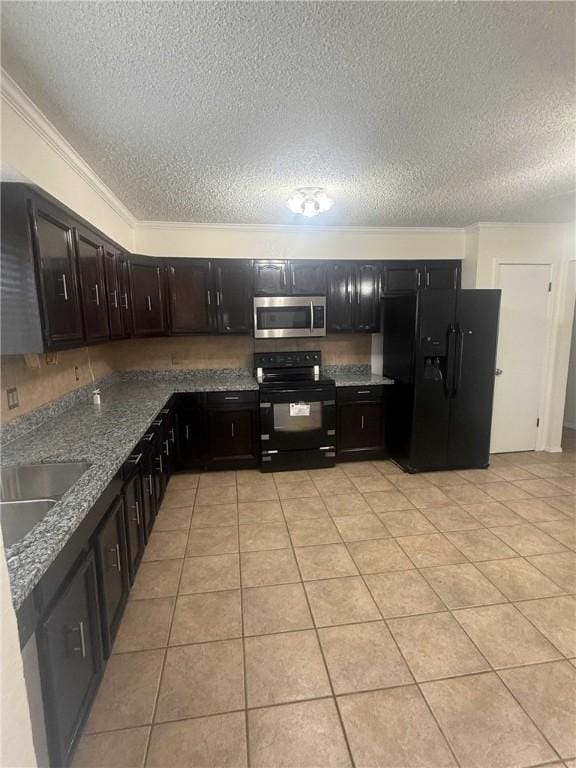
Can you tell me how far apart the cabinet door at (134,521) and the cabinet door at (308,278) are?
8.10 feet

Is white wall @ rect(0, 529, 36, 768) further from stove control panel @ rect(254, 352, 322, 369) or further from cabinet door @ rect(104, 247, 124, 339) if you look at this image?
stove control panel @ rect(254, 352, 322, 369)

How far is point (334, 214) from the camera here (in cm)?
352

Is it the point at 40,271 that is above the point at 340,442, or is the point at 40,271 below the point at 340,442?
above

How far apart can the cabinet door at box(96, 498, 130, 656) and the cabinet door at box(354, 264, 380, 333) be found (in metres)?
3.02

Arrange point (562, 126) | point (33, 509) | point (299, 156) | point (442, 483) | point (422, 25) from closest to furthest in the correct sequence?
point (422, 25) < point (33, 509) < point (562, 126) < point (299, 156) < point (442, 483)

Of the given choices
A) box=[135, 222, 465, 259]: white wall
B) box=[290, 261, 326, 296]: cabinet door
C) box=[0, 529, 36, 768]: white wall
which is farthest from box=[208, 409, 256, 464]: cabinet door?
box=[0, 529, 36, 768]: white wall

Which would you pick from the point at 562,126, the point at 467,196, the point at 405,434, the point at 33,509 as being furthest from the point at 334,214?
the point at 33,509

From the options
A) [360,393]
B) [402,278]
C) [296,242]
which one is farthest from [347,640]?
[296,242]

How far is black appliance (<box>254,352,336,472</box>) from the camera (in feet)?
12.2

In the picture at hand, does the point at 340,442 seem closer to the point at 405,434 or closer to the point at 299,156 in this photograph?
the point at 405,434

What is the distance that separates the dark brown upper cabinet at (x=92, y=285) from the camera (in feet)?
6.93

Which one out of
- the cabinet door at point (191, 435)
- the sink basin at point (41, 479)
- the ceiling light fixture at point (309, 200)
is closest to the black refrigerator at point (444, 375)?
the ceiling light fixture at point (309, 200)

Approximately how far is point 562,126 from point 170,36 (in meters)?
1.98

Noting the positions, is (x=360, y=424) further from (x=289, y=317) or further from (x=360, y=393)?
(x=289, y=317)
